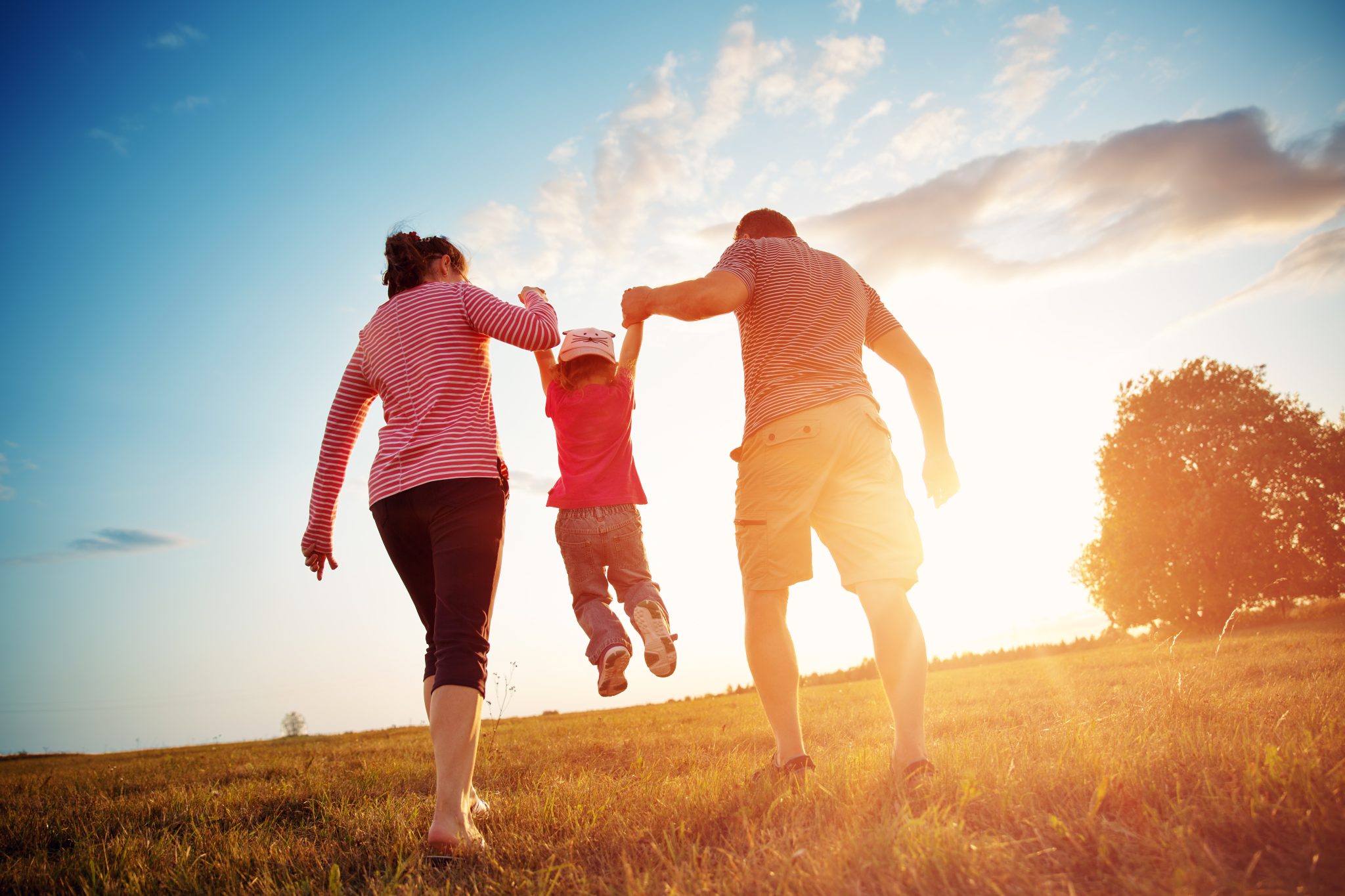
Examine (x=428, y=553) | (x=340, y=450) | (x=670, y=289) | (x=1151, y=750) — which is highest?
(x=670, y=289)

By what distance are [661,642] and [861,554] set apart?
1461 mm

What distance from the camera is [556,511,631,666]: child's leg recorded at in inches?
185

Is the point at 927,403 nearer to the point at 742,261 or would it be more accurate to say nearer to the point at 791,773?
the point at 742,261

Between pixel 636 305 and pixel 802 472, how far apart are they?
127 centimetres

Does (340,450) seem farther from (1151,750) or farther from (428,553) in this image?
(1151,750)

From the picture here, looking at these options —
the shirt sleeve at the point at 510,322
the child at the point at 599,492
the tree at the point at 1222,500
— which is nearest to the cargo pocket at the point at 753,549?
the child at the point at 599,492

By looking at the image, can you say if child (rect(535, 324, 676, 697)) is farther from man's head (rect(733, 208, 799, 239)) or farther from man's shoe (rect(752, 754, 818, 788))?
man's shoe (rect(752, 754, 818, 788))

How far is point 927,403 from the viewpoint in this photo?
14.3ft

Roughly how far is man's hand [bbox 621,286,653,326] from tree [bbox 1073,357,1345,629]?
73.6 feet

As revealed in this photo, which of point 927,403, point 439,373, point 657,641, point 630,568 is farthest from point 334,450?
point 927,403

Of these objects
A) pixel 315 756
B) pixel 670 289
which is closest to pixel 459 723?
pixel 670 289

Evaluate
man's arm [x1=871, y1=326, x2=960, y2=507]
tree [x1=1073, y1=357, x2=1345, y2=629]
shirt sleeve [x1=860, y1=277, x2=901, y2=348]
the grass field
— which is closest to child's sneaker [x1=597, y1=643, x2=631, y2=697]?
the grass field

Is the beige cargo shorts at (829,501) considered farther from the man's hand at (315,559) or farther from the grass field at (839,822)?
the man's hand at (315,559)

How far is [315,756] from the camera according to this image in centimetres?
884
